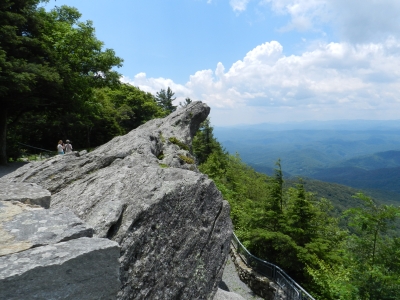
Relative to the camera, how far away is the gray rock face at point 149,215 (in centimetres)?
648

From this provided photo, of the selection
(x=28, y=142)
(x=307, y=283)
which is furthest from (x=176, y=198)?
(x=28, y=142)

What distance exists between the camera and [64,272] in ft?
11.7

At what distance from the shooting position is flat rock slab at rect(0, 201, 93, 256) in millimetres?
3777

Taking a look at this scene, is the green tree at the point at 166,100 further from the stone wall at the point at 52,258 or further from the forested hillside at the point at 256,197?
the stone wall at the point at 52,258

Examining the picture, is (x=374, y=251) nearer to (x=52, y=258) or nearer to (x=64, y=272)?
(x=64, y=272)

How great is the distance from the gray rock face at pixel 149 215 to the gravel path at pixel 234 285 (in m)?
6.75

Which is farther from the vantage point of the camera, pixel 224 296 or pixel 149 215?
pixel 224 296

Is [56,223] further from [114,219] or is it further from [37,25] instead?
[37,25]

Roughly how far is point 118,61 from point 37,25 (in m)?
8.75

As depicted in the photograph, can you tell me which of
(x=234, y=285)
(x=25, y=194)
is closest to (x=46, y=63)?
(x=25, y=194)

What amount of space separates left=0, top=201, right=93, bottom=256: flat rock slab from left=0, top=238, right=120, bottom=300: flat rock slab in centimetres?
17

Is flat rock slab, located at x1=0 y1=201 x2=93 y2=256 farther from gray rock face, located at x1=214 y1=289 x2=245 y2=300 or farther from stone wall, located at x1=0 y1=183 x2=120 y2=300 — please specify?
gray rock face, located at x1=214 y1=289 x2=245 y2=300

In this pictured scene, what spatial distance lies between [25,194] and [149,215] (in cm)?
279

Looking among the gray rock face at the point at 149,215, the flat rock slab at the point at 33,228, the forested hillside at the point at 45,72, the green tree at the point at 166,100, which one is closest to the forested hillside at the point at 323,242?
the gray rock face at the point at 149,215
